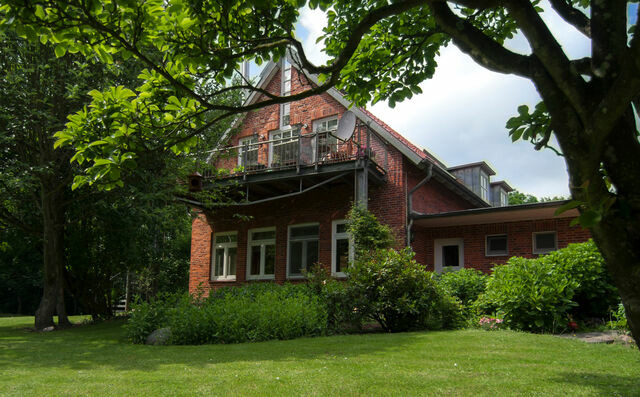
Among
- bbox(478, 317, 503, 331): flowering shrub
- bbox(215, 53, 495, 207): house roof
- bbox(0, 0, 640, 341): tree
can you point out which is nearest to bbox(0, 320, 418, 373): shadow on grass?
bbox(478, 317, 503, 331): flowering shrub

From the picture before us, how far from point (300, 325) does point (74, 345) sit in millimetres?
4623

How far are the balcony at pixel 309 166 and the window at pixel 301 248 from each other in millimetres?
1520

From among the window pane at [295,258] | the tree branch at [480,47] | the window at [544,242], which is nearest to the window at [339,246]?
the window pane at [295,258]

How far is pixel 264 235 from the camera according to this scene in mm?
19188

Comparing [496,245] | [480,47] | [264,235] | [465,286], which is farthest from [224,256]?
[480,47]

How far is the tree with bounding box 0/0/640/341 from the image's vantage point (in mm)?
2102

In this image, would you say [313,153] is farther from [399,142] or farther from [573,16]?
[573,16]

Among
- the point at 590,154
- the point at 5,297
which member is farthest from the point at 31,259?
the point at 590,154

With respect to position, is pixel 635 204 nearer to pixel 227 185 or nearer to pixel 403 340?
pixel 403 340

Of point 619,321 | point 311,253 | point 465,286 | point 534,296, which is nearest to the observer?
point 619,321

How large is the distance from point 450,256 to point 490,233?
1.58 meters

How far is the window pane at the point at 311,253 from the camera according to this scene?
686 inches

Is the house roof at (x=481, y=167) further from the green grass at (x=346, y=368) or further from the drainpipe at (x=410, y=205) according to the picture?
the green grass at (x=346, y=368)

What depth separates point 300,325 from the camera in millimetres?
9422
